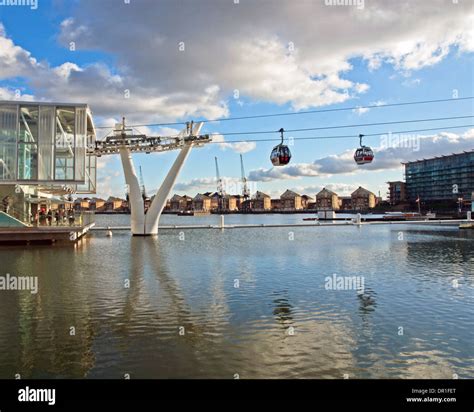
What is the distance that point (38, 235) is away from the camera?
112 feet

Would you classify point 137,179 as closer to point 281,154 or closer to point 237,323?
point 281,154

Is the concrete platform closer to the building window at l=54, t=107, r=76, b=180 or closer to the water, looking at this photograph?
the building window at l=54, t=107, r=76, b=180

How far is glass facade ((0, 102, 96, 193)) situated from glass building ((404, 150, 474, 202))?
145 meters

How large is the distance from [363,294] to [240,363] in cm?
803

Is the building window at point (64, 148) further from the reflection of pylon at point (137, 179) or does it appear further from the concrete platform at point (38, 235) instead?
the concrete platform at point (38, 235)

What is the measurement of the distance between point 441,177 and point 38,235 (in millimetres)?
175058

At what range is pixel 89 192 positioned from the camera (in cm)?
5162

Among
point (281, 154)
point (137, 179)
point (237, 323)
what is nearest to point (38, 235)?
point (137, 179)

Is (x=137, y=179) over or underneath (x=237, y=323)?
over

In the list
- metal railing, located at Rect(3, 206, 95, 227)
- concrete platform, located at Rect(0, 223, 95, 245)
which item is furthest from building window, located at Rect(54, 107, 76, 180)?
concrete platform, located at Rect(0, 223, 95, 245)

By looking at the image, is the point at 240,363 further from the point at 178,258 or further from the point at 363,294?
the point at 178,258

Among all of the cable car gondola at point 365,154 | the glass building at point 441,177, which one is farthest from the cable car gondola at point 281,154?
the glass building at point 441,177

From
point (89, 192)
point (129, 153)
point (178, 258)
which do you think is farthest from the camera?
point (89, 192)
